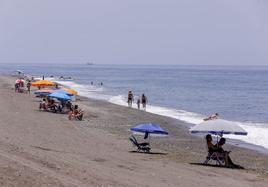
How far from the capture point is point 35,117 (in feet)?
105

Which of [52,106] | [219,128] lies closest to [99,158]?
[219,128]

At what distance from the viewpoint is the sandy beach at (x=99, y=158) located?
552 inches

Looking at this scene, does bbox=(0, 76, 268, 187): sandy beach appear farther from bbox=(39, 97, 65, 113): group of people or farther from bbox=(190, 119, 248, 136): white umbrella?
bbox=(39, 97, 65, 113): group of people

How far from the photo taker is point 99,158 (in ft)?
60.6

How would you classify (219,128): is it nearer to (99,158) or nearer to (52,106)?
(99,158)

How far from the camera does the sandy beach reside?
46.0 feet

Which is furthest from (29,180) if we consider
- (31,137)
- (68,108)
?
(68,108)

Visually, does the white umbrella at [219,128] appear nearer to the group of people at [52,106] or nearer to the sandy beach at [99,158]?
the sandy beach at [99,158]

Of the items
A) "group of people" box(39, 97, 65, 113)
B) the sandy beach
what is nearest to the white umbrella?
the sandy beach

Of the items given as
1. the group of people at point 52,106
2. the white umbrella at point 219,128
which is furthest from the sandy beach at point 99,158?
the group of people at point 52,106

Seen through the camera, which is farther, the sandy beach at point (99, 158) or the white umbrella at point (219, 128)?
the white umbrella at point (219, 128)

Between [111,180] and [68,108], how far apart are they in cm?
2429

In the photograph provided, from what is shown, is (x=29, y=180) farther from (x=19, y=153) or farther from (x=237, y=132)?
(x=237, y=132)

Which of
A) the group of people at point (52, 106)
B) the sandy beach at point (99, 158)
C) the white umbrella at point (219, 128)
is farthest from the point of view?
the group of people at point (52, 106)
